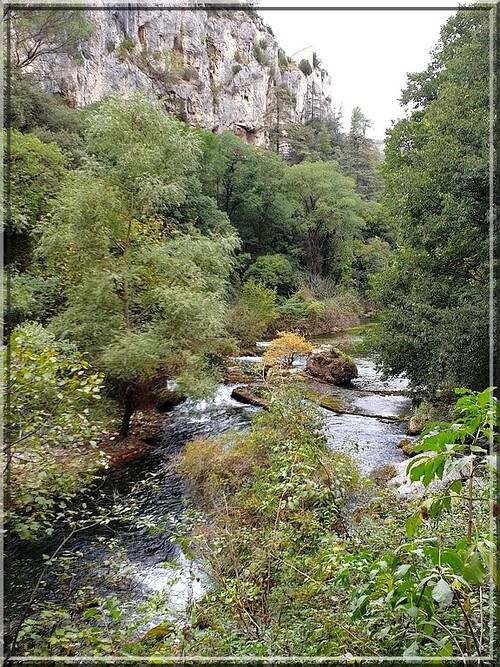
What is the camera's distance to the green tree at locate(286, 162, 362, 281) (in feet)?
62.3

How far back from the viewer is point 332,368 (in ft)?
30.6

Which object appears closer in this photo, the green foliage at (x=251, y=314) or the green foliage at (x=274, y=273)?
the green foliage at (x=251, y=314)

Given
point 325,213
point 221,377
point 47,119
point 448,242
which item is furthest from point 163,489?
point 325,213

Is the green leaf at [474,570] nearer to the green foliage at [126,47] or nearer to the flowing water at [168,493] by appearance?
the flowing water at [168,493]

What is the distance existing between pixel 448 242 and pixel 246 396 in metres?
4.28

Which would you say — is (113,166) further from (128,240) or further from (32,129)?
(32,129)

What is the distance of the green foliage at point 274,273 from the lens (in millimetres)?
15728

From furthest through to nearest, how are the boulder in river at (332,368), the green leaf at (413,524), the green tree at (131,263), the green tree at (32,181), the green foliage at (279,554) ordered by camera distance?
the boulder in river at (332,368) → the green tree at (32,181) → the green tree at (131,263) → the green foliage at (279,554) → the green leaf at (413,524)

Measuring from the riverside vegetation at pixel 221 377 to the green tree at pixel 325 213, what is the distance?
264 inches

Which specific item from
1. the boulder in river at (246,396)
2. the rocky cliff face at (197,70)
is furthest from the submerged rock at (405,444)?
the rocky cliff face at (197,70)

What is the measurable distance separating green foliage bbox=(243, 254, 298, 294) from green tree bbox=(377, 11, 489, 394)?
8.72 metres

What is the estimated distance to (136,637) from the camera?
2059 mm

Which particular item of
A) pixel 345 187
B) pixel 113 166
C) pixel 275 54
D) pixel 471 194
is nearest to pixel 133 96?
pixel 113 166

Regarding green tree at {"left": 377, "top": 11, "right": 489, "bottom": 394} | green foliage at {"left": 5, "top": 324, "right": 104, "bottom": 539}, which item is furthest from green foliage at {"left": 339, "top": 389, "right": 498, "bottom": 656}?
green tree at {"left": 377, "top": 11, "right": 489, "bottom": 394}
